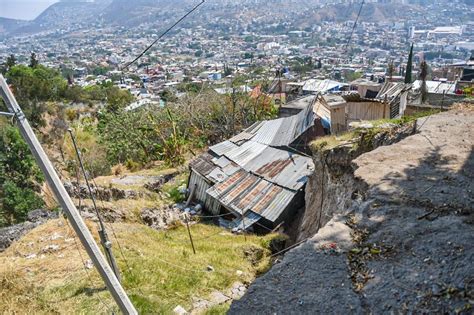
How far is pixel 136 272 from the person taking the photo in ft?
26.0

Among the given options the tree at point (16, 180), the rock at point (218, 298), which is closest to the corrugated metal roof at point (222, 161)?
the rock at point (218, 298)

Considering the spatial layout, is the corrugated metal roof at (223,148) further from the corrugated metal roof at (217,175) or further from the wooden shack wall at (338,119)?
the wooden shack wall at (338,119)

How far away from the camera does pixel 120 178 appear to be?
1827 centimetres

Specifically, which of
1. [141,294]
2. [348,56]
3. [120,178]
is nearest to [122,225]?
[141,294]

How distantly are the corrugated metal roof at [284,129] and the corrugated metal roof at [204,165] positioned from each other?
2156mm

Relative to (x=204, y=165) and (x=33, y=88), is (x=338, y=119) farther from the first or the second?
(x=33, y=88)

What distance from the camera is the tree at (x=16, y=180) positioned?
16672 mm

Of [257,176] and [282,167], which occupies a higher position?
[282,167]

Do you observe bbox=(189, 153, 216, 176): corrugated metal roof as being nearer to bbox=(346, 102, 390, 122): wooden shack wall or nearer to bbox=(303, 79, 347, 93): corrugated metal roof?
bbox=(346, 102, 390, 122): wooden shack wall

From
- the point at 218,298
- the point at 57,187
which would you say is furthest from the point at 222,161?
the point at 57,187

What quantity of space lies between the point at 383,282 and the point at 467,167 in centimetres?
295

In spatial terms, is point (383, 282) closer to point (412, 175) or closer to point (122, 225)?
point (412, 175)

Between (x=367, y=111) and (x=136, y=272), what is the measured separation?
11168 mm

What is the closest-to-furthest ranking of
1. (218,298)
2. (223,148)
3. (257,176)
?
(218,298) → (257,176) → (223,148)
